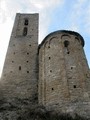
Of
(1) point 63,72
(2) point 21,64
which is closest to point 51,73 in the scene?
(1) point 63,72

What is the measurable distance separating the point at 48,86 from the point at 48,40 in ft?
19.5

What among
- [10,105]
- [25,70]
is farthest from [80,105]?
[25,70]

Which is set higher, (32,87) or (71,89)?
(32,87)

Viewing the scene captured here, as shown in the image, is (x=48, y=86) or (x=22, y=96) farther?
(x=22, y=96)

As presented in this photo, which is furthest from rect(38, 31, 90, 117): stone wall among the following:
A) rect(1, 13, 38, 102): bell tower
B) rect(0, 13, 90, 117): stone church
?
rect(1, 13, 38, 102): bell tower

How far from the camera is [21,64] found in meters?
23.9

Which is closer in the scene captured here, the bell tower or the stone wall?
the stone wall

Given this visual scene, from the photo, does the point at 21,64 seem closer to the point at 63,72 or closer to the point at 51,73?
the point at 51,73

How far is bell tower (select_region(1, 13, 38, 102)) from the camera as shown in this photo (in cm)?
2102

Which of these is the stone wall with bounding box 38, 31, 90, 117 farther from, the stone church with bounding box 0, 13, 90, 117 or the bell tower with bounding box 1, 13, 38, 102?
the bell tower with bounding box 1, 13, 38, 102

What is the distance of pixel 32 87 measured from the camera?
70.0 feet

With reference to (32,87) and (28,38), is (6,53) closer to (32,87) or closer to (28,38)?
(28,38)

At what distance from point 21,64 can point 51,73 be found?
5311 mm

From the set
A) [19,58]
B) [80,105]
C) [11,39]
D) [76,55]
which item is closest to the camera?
[80,105]
